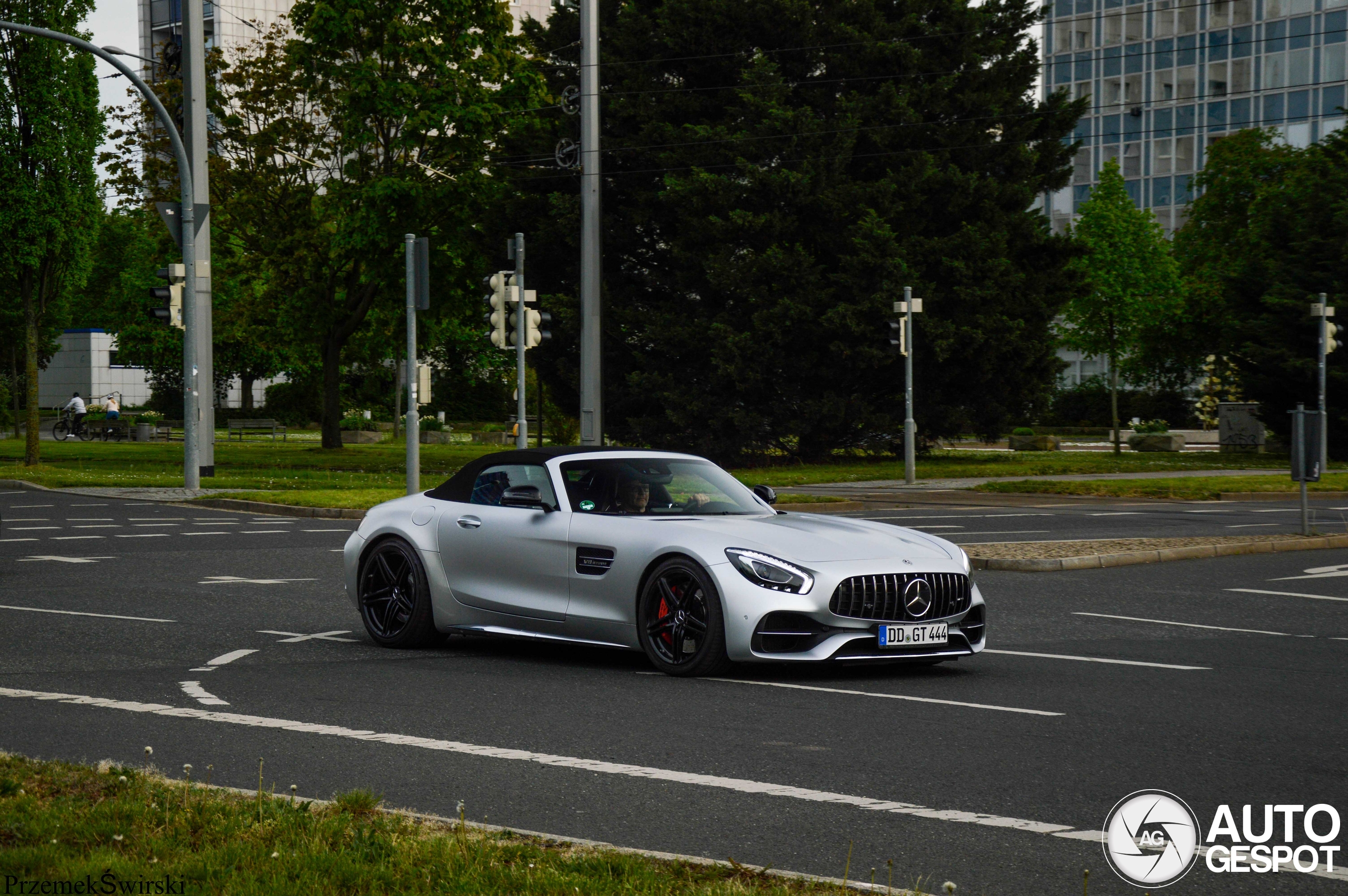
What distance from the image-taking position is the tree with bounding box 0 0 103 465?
34.1 m

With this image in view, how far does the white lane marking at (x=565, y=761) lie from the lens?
573cm

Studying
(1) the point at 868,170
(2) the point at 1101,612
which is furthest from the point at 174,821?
(1) the point at 868,170

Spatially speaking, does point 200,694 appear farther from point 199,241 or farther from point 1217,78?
point 1217,78

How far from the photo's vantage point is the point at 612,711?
8000mm

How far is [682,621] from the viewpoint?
9156 mm

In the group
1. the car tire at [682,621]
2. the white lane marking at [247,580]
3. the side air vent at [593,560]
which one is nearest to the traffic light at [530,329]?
the white lane marking at [247,580]

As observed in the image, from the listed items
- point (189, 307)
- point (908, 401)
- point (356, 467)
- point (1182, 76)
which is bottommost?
point (356, 467)

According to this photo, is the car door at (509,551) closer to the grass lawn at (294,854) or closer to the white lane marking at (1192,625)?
the grass lawn at (294,854)

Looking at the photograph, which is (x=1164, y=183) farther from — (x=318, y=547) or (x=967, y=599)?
(x=967, y=599)

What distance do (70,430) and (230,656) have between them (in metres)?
59.1

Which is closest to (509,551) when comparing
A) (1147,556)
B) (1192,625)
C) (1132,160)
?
(1192,625)

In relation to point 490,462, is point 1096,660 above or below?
below

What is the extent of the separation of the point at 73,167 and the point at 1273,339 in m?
30.2

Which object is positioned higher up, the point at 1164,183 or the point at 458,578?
the point at 1164,183
